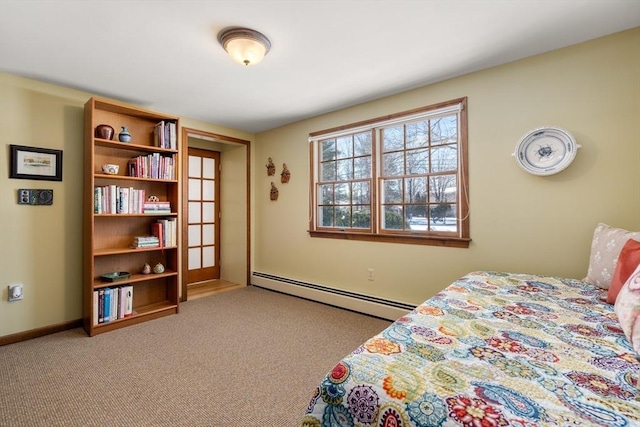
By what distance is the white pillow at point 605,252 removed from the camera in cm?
175

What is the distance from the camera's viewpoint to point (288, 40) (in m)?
2.12

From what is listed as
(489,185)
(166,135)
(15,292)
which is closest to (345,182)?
(489,185)

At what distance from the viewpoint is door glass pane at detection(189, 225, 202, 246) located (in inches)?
179

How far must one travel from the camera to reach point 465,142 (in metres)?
2.68

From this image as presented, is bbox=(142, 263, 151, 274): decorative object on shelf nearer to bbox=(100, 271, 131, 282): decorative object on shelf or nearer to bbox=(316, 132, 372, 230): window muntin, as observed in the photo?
bbox=(100, 271, 131, 282): decorative object on shelf

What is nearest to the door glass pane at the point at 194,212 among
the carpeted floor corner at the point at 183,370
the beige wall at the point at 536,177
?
the carpeted floor corner at the point at 183,370

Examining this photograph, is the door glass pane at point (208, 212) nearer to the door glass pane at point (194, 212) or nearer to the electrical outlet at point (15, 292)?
the door glass pane at point (194, 212)

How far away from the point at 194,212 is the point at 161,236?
1.40 m

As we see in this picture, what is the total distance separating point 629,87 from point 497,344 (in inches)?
85.0

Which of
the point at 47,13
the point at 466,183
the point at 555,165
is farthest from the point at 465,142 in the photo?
the point at 47,13

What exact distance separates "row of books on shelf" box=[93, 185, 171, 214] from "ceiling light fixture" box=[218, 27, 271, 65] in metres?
1.88

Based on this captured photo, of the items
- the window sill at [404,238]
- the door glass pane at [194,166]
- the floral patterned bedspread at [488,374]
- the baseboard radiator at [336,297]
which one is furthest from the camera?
the door glass pane at [194,166]

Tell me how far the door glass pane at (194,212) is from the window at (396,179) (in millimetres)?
1982

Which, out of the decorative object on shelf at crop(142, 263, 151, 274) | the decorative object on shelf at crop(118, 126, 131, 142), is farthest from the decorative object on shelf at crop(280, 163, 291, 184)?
the decorative object on shelf at crop(142, 263, 151, 274)
